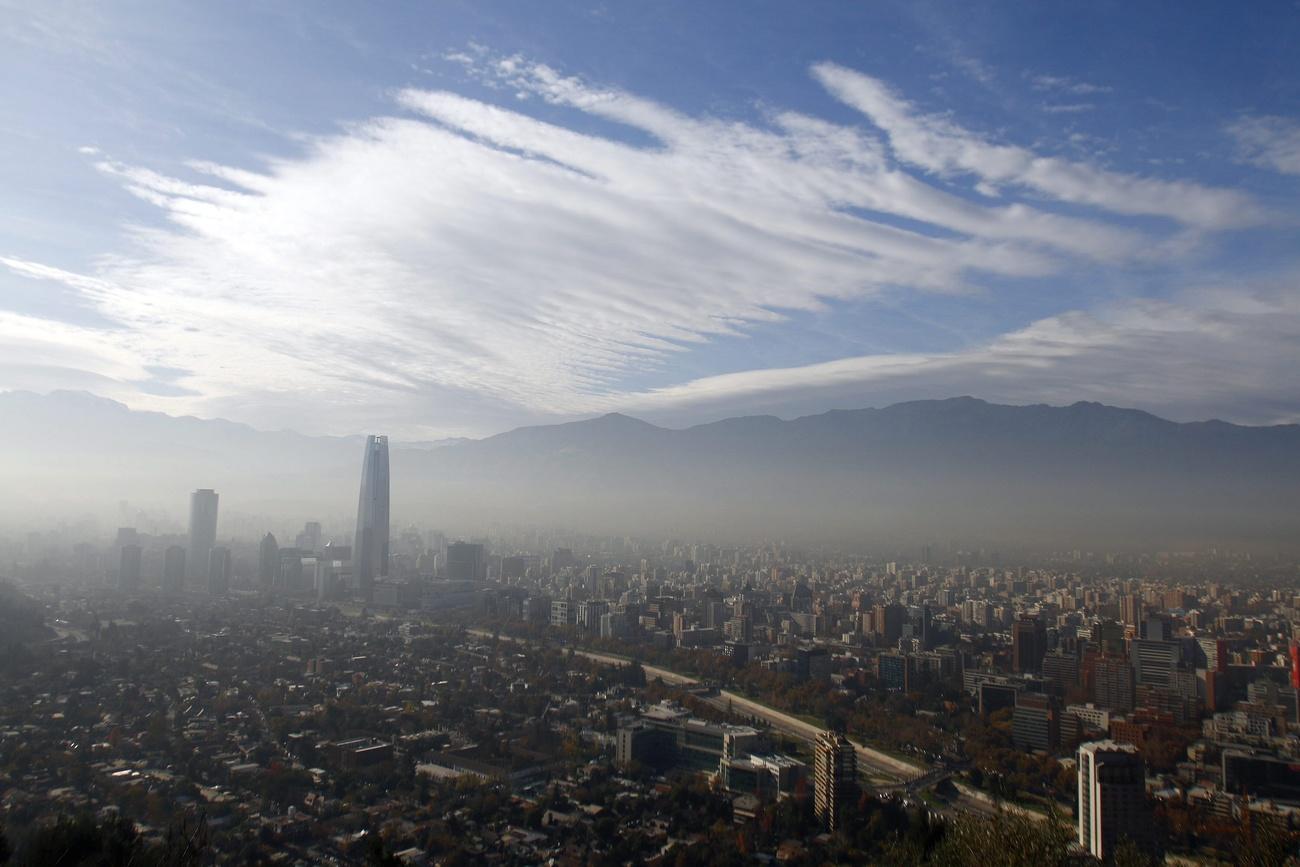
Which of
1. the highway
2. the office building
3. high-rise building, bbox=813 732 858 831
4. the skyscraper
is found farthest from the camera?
the skyscraper

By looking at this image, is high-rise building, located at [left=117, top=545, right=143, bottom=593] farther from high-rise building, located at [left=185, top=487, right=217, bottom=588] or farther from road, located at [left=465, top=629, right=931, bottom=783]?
road, located at [left=465, top=629, right=931, bottom=783]

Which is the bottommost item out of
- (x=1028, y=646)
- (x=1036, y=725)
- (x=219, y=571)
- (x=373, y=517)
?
(x=1036, y=725)

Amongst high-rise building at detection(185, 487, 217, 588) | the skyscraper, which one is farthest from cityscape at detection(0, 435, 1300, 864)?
the skyscraper

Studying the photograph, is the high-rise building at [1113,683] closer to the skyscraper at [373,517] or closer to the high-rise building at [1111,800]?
the high-rise building at [1111,800]

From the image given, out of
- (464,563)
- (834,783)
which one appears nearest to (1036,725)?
(834,783)

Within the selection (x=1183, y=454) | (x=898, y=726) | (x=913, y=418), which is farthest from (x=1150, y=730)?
(x=913, y=418)

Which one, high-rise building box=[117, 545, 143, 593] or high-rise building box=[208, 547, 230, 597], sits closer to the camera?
high-rise building box=[117, 545, 143, 593]

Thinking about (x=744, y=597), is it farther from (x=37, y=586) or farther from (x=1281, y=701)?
(x=37, y=586)

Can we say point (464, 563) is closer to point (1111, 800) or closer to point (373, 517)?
point (373, 517)
